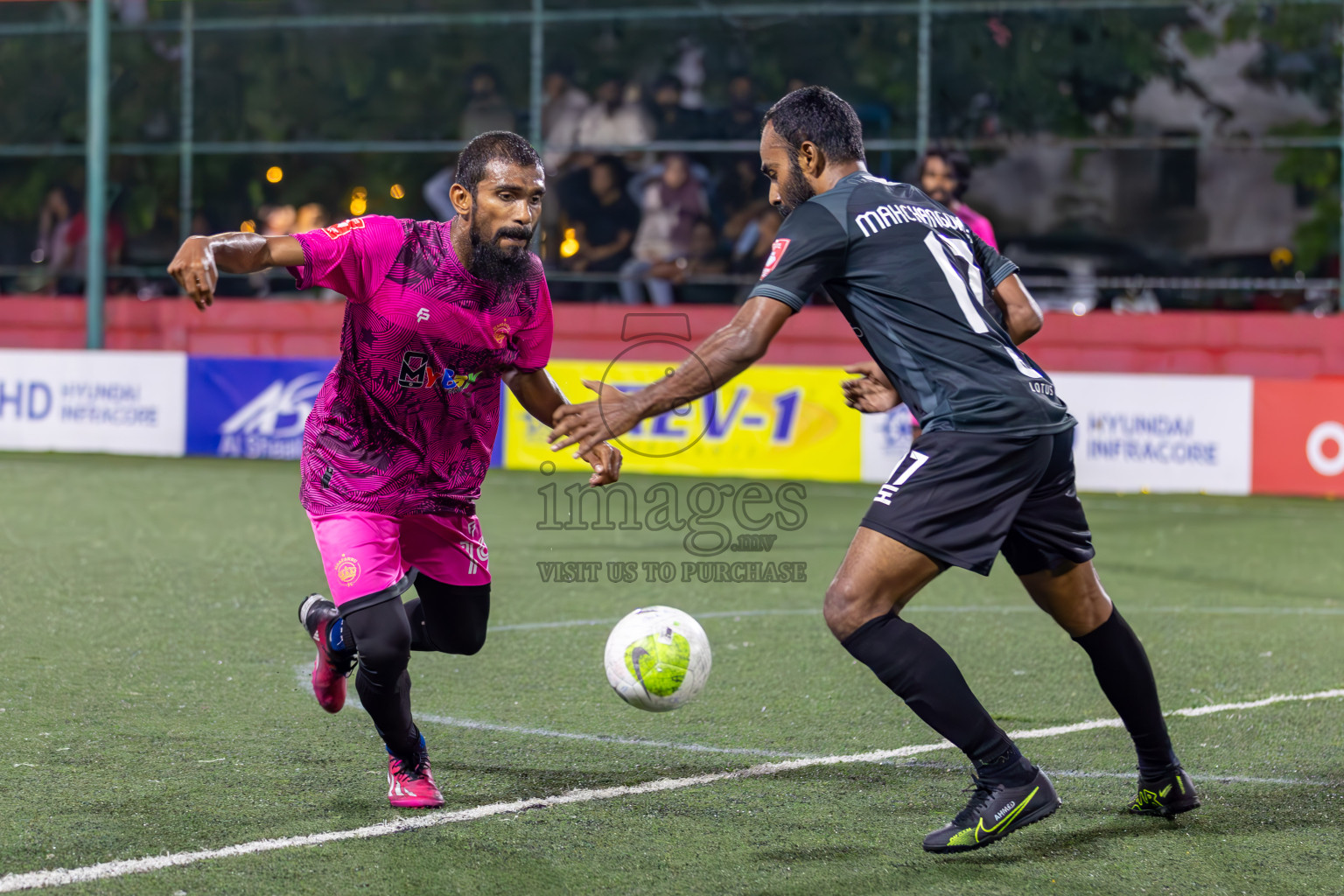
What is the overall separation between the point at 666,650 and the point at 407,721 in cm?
83

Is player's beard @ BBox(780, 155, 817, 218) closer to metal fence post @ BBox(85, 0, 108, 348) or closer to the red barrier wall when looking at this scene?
the red barrier wall

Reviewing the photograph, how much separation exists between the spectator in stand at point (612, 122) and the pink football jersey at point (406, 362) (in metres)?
16.0

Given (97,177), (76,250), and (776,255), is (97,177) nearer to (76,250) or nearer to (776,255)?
(76,250)

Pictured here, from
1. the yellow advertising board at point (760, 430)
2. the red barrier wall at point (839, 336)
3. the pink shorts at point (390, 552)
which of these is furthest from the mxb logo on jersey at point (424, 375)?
the red barrier wall at point (839, 336)

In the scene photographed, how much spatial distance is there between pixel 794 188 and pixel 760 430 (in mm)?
10741

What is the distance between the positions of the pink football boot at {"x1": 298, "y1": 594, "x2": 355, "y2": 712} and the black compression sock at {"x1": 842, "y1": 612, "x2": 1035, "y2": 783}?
176cm

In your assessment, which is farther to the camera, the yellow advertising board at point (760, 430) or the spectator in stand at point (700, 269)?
the spectator in stand at point (700, 269)

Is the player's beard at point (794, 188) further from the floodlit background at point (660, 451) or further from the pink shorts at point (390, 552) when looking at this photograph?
the floodlit background at point (660, 451)

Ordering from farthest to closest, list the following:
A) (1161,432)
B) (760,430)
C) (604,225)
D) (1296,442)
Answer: (604,225) → (760,430) → (1161,432) → (1296,442)

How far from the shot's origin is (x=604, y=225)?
20859mm

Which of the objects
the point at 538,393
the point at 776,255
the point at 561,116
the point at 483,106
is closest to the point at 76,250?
the point at 483,106

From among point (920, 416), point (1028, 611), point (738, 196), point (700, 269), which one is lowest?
point (1028, 611)

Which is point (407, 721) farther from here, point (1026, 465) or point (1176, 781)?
point (1176, 781)

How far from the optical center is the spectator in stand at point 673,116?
68.0ft
